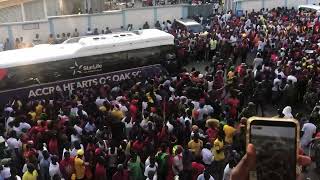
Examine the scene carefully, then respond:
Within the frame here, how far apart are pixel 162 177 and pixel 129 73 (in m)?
8.64

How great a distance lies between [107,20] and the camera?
84.7 feet

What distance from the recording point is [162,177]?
9.38 meters

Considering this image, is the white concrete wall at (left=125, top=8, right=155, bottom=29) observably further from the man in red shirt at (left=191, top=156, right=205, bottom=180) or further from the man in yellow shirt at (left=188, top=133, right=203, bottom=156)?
the man in red shirt at (left=191, top=156, right=205, bottom=180)

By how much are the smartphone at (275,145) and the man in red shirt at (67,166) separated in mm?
6034

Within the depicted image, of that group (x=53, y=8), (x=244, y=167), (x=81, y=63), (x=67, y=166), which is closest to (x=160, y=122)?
(x=67, y=166)

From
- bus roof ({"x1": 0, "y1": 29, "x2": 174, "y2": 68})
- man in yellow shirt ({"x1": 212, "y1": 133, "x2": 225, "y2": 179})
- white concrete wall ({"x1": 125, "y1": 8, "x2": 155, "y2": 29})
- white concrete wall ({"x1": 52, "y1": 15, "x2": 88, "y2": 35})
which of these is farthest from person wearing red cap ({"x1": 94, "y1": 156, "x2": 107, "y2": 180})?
white concrete wall ({"x1": 125, "y1": 8, "x2": 155, "y2": 29})

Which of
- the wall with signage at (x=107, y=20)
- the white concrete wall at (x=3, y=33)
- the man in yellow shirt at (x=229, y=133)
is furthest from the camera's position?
the wall with signage at (x=107, y=20)

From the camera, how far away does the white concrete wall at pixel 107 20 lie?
25.5m

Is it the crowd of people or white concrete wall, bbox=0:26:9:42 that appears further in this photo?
white concrete wall, bbox=0:26:9:42

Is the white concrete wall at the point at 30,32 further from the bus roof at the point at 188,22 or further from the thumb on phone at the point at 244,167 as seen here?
the thumb on phone at the point at 244,167

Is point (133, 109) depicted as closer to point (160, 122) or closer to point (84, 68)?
point (160, 122)

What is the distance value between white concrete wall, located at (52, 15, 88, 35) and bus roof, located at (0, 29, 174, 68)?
7.27 m

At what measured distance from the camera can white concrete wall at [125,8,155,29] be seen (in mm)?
26406

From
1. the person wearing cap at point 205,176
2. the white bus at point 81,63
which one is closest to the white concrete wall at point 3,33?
the white bus at point 81,63
